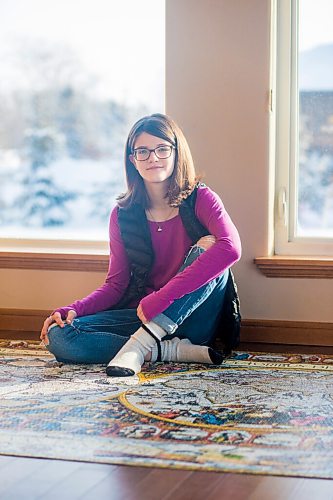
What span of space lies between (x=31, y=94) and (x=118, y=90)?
0.39m

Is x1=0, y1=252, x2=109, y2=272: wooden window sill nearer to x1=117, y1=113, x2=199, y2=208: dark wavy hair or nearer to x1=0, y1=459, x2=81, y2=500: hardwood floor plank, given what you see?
x1=117, y1=113, x2=199, y2=208: dark wavy hair

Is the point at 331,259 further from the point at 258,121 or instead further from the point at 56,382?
the point at 56,382

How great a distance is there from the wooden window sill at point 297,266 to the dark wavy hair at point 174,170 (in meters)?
0.45

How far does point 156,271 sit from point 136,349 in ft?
1.23

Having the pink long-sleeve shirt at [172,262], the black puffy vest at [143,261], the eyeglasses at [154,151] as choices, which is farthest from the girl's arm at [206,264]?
the eyeglasses at [154,151]

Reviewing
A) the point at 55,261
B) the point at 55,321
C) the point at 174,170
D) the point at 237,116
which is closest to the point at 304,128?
the point at 237,116

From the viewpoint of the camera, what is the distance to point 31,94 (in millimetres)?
3822

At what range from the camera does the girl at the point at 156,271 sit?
2.93 m

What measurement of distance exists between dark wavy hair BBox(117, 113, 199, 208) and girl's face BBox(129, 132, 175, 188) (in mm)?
18

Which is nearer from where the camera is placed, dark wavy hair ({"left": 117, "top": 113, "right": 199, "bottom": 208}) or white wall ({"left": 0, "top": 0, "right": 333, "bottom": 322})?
dark wavy hair ({"left": 117, "top": 113, "right": 199, "bottom": 208})

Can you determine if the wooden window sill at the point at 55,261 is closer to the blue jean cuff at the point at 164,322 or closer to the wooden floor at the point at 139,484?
the blue jean cuff at the point at 164,322

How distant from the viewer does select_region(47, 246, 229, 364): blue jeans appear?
296cm

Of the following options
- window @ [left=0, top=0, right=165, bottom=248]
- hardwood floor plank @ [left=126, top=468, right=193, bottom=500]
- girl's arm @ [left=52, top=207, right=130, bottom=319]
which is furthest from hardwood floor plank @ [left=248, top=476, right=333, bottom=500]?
window @ [left=0, top=0, right=165, bottom=248]

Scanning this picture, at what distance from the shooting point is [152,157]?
3025mm
